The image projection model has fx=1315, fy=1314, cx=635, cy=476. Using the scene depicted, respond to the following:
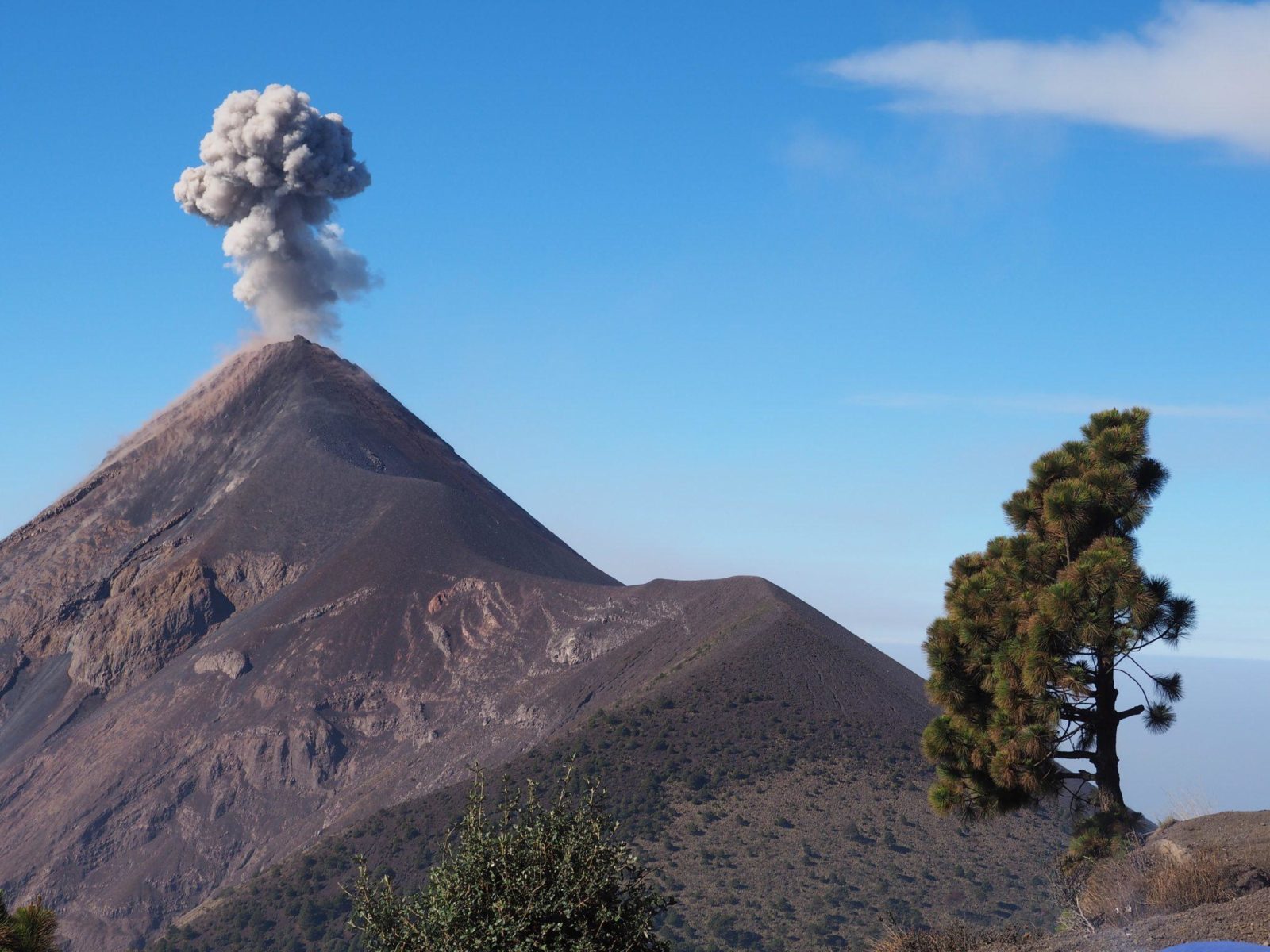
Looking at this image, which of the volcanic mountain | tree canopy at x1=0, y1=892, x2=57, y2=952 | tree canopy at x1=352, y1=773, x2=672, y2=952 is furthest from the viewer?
the volcanic mountain

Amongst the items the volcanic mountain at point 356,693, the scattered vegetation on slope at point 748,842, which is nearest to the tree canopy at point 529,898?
the scattered vegetation on slope at point 748,842

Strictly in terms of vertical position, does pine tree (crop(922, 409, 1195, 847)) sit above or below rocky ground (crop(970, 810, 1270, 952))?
above

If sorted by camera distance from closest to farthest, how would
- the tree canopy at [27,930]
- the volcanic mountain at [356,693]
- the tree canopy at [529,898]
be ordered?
the tree canopy at [27,930], the tree canopy at [529,898], the volcanic mountain at [356,693]

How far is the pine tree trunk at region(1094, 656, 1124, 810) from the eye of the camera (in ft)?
70.8

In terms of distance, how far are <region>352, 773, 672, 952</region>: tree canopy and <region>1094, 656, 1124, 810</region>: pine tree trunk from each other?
1030 centimetres

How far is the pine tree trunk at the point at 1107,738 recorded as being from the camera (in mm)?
21594

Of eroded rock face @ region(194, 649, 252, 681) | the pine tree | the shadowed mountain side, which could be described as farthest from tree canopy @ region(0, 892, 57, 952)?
eroded rock face @ region(194, 649, 252, 681)

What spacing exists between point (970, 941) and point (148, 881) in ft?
193

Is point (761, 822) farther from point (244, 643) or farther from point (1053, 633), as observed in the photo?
point (244, 643)

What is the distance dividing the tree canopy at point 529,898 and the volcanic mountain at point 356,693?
28.5m

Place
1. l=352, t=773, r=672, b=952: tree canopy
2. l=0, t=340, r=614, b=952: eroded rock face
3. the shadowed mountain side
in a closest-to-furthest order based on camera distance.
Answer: l=352, t=773, r=672, b=952: tree canopy → the shadowed mountain side → l=0, t=340, r=614, b=952: eroded rock face

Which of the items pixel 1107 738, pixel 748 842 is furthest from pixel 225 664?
pixel 1107 738

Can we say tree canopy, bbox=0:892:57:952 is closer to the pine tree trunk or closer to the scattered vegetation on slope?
the pine tree trunk

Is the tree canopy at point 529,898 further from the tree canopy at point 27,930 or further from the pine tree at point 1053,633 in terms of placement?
the pine tree at point 1053,633
